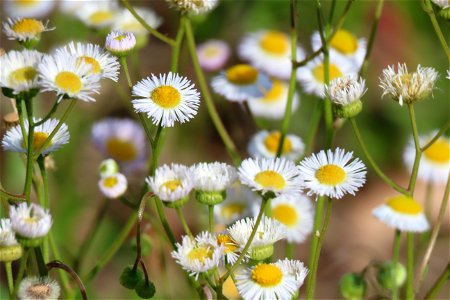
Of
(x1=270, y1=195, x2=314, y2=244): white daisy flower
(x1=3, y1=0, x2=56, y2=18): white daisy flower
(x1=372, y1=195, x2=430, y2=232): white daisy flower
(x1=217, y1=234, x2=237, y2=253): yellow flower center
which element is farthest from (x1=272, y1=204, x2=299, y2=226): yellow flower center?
(x1=3, y1=0, x2=56, y2=18): white daisy flower

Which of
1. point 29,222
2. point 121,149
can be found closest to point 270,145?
point 121,149

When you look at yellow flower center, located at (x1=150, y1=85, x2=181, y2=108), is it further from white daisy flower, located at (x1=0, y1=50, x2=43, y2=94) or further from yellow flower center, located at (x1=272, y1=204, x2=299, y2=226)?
yellow flower center, located at (x1=272, y1=204, x2=299, y2=226)

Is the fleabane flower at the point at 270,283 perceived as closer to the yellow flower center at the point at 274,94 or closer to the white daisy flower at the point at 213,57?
the yellow flower center at the point at 274,94

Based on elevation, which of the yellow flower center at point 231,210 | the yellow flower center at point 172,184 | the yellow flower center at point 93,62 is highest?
the yellow flower center at point 93,62

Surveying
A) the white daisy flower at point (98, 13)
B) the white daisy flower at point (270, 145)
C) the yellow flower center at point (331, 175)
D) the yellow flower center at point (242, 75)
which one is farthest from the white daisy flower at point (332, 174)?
the white daisy flower at point (98, 13)

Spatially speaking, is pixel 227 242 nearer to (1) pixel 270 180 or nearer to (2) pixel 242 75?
(1) pixel 270 180

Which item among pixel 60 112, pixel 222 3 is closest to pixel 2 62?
pixel 60 112

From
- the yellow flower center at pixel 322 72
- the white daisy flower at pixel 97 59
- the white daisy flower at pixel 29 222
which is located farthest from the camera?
the yellow flower center at pixel 322 72

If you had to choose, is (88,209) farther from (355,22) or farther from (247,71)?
(355,22)
